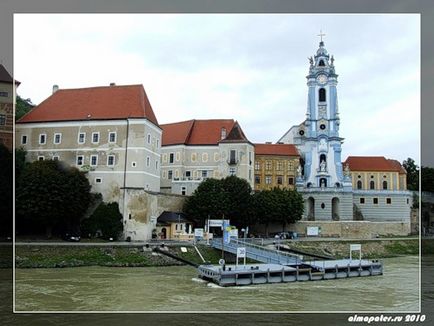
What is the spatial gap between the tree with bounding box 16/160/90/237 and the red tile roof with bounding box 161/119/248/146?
17292 mm

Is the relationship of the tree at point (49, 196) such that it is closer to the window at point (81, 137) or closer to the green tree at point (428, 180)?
the window at point (81, 137)

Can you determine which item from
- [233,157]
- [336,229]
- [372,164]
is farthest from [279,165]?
[372,164]

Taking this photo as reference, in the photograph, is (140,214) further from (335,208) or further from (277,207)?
(335,208)

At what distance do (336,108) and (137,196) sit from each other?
24708mm

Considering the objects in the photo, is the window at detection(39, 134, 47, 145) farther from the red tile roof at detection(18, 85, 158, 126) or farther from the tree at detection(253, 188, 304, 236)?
the tree at detection(253, 188, 304, 236)

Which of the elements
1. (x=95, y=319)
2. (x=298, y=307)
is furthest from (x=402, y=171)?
(x=95, y=319)

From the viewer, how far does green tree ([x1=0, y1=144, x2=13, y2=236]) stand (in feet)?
98.1

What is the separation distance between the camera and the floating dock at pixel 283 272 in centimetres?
2327

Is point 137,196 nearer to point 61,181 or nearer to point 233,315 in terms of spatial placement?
point 61,181

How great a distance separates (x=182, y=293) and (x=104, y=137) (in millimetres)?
21536

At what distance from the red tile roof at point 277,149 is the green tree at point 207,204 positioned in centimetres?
1186

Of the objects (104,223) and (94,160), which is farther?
(94,160)

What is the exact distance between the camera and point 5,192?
30797 millimetres

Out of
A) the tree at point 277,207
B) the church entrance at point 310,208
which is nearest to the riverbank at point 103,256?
the tree at point 277,207
